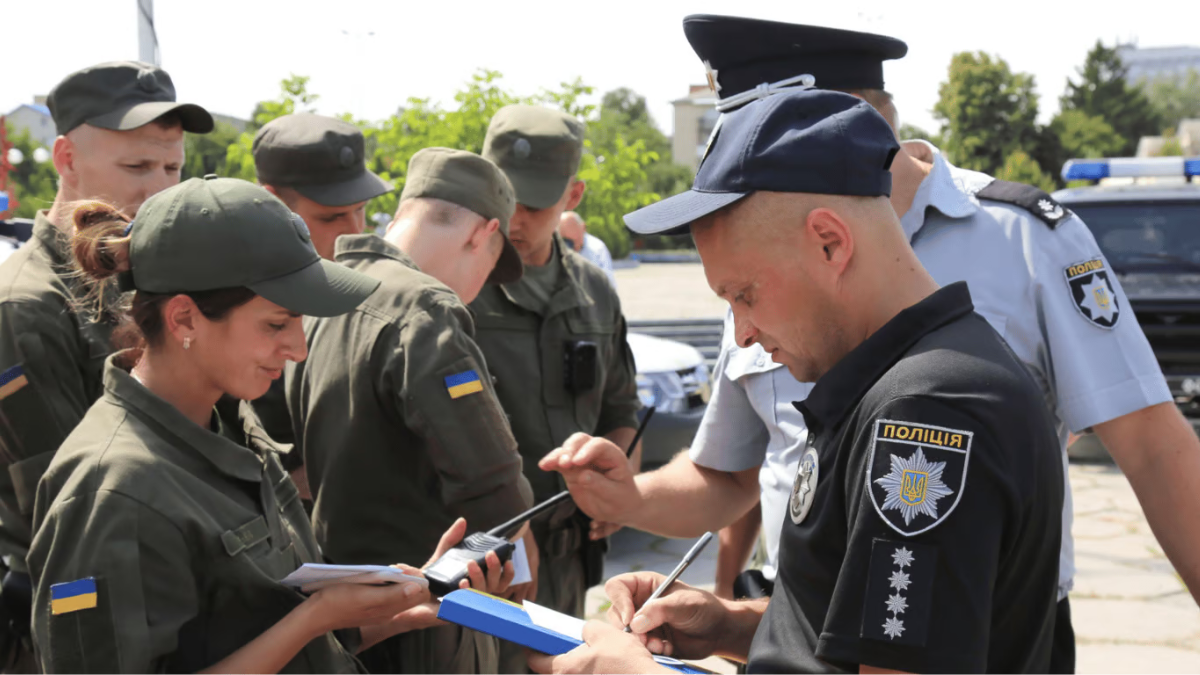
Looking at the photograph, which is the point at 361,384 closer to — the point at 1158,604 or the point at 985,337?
the point at 985,337

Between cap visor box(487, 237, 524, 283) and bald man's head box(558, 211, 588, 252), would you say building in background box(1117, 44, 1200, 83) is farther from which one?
cap visor box(487, 237, 524, 283)

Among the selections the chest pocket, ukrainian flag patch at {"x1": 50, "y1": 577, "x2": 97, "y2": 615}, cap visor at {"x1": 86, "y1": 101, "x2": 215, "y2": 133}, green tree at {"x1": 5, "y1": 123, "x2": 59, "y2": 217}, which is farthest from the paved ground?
green tree at {"x1": 5, "y1": 123, "x2": 59, "y2": 217}

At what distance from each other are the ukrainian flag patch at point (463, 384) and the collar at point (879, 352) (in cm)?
131

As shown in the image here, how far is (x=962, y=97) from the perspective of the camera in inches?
1535

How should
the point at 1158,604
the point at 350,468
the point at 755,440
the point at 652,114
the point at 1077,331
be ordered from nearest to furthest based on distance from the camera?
the point at 1077,331 → the point at 755,440 → the point at 350,468 → the point at 1158,604 → the point at 652,114

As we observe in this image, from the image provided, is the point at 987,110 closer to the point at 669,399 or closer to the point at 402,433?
the point at 669,399

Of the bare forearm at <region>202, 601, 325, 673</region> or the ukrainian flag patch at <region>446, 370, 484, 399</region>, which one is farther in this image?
the ukrainian flag patch at <region>446, 370, 484, 399</region>

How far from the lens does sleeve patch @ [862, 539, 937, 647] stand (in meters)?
1.23

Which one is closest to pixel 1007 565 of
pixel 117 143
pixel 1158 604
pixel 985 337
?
pixel 985 337

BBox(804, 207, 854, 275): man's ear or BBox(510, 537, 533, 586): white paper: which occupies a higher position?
BBox(804, 207, 854, 275): man's ear

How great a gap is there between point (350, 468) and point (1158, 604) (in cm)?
452

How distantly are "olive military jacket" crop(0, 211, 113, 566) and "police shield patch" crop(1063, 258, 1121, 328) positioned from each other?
7.75ft

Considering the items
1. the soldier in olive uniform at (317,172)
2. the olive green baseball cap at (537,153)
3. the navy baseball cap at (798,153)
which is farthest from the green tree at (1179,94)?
the navy baseball cap at (798,153)

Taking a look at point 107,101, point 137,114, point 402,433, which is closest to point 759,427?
point 402,433
